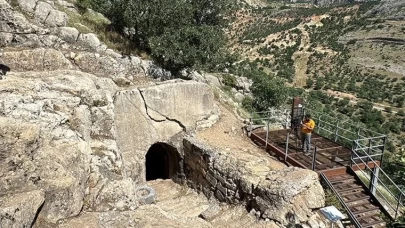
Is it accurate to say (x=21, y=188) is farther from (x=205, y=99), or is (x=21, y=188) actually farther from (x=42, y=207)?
(x=205, y=99)

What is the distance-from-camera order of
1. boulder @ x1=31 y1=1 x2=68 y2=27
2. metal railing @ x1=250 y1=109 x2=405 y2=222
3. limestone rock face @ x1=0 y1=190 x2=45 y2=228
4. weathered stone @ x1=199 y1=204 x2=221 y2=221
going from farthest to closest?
boulder @ x1=31 y1=1 x2=68 y2=27, weathered stone @ x1=199 y1=204 x2=221 y2=221, metal railing @ x1=250 y1=109 x2=405 y2=222, limestone rock face @ x1=0 y1=190 x2=45 y2=228

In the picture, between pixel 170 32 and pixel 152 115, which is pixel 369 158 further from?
pixel 170 32

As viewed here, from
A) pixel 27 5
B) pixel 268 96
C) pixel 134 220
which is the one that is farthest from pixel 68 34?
pixel 268 96

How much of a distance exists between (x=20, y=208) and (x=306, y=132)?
11.4m

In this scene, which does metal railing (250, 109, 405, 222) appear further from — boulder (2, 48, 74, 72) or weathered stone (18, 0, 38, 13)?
weathered stone (18, 0, 38, 13)

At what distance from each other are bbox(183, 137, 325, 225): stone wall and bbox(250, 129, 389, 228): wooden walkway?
3.06 ft

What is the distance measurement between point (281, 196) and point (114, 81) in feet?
36.6

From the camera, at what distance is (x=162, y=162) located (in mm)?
21016

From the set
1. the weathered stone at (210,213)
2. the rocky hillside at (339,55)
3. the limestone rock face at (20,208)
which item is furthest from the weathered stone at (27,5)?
the rocky hillside at (339,55)

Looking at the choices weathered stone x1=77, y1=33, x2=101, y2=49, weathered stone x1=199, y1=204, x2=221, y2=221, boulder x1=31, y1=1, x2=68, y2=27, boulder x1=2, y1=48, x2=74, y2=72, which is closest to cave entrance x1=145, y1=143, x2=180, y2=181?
weathered stone x1=199, y1=204, x2=221, y2=221

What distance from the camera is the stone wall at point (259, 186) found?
12922 millimetres

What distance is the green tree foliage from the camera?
2153 cm

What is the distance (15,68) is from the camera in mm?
16984

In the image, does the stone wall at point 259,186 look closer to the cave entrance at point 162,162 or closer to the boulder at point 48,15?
the cave entrance at point 162,162
